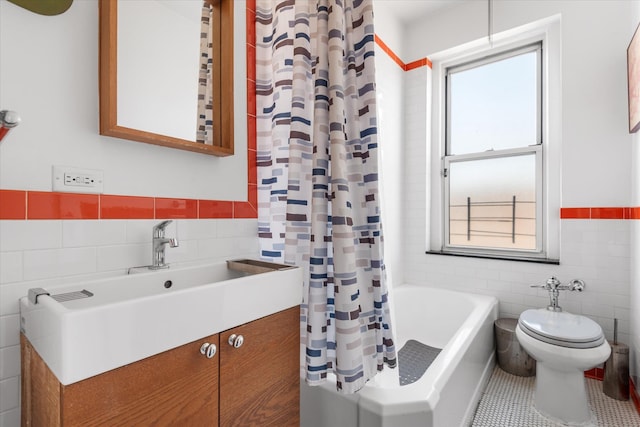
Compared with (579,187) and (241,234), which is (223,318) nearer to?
(241,234)

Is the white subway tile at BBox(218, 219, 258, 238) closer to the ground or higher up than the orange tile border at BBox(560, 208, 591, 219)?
closer to the ground

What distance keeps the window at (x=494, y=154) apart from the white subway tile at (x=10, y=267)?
2.80 metres

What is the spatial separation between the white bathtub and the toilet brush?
62 centimetres

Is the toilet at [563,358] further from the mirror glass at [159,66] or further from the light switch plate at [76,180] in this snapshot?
the light switch plate at [76,180]

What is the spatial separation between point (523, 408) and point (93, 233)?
91.5 inches

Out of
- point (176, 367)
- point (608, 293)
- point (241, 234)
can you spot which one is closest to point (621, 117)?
point (608, 293)

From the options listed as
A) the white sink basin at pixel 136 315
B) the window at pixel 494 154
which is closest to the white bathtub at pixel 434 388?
the white sink basin at pixel 136 315

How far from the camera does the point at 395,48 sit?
2.72 metres

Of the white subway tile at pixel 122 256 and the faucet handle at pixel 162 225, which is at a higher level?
the faucet handle at pixel 162 225

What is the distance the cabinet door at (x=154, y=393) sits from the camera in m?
0.59

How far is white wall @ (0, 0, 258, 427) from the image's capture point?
822 millimetres

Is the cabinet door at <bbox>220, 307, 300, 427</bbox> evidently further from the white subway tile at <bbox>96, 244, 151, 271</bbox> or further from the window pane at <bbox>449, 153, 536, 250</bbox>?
the window pane at <bbox>449, 153, 536, 250</bbox>

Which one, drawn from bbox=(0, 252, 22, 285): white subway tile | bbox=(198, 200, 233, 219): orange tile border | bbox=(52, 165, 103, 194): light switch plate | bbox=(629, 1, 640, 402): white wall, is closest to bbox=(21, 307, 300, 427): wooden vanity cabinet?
bbox=(0, 252, 22, 285): white subway tile

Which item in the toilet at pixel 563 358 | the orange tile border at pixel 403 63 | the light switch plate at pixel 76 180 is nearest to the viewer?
the light switch plate at pixel 76 180
